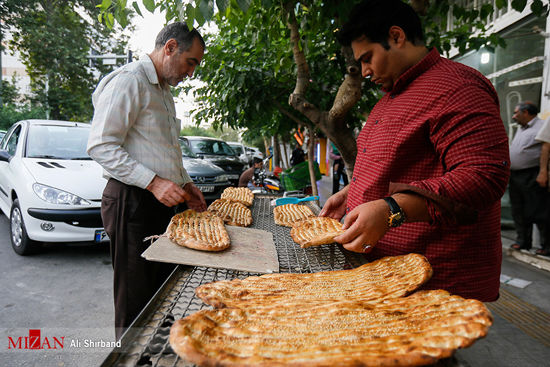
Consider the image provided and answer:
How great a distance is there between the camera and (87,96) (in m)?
19.7

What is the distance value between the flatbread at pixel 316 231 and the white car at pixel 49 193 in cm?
372

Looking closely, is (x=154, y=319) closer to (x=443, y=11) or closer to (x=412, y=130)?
(x=412, y=130)

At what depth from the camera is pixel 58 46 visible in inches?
672

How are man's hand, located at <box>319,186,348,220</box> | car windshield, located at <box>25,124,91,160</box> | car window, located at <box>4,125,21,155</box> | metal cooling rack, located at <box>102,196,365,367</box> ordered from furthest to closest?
1. car window, located at <box>4,125,21,155</box>
2. car windshield, located at <box>25,124,91,160</box>
3. man's hand, located at <box>319,186,348,220</box>
4. metal cooling rack, located at <box>102,196,365,367</box>

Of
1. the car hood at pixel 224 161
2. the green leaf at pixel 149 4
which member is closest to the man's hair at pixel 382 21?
the green leaf at pixel 149 4

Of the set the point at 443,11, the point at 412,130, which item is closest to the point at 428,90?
the point at 412,130

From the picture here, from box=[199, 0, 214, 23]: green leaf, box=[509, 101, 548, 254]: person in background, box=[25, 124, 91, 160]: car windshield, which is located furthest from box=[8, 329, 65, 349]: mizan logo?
box=[509, 101, 548, 254]: person in background

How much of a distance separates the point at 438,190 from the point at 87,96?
2256cm

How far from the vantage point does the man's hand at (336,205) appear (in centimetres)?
248

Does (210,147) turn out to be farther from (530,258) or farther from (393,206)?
(393,206)

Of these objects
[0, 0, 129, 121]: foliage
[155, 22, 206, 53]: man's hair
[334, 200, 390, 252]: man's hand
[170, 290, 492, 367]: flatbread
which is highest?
[0, 0, 129, 121]: foliage

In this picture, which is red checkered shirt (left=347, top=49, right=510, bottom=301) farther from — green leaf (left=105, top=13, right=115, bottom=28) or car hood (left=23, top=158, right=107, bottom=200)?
car hood (left=23, top=158, right=107, bottom=200)

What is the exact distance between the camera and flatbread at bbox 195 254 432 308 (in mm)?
1330

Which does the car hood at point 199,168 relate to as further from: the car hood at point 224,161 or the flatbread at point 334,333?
the flatbread at point 334,333
